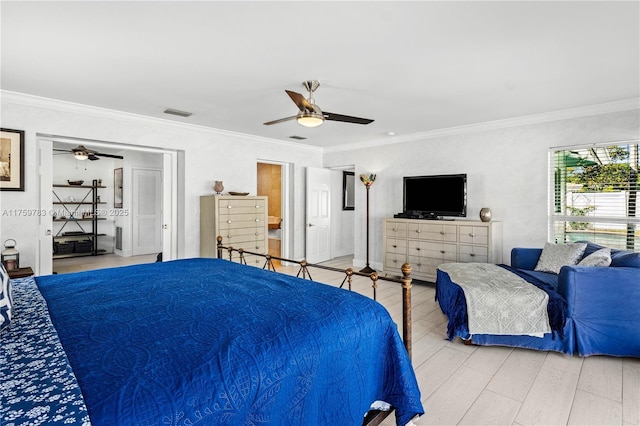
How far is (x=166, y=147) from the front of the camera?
4727 millimetres

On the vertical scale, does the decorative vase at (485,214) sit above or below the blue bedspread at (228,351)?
above

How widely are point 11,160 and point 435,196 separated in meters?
5.33

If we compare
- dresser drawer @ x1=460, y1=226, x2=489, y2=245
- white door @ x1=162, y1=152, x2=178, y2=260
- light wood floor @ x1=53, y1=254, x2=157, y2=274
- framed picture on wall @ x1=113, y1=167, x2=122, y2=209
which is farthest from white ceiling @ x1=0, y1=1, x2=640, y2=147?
framed picture on wall @ x1=113, y1=167, x2=122, y2=209

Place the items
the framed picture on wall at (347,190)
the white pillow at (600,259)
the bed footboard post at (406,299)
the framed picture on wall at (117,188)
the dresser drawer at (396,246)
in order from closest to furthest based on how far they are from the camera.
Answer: the bed footboard post at (406,299), the white pillow at (600,259), the dresser drawer at (396,246), the framed picture on wall at (117,188), the framed picture on wall at (347,190)

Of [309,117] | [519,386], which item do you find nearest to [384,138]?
[309,117]

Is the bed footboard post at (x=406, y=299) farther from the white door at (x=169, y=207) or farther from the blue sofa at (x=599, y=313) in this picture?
the white door at (x=169, y=207)

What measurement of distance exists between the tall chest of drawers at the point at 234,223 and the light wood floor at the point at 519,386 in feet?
9.42

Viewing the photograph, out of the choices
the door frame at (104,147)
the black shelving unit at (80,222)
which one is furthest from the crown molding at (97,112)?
the black shelving unit at (80,222)

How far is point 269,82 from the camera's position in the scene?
10.5ft

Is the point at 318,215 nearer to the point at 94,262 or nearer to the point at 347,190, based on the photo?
the point at 347,190

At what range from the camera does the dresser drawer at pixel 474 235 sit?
4.51 meters

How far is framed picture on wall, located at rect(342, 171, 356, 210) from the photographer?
782 centimetres

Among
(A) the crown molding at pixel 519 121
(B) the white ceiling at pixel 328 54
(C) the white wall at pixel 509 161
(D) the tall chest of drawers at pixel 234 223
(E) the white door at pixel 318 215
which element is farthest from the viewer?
(E) the white door at pixel 318 215

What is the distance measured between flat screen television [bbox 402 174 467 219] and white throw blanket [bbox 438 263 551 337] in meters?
2.12
